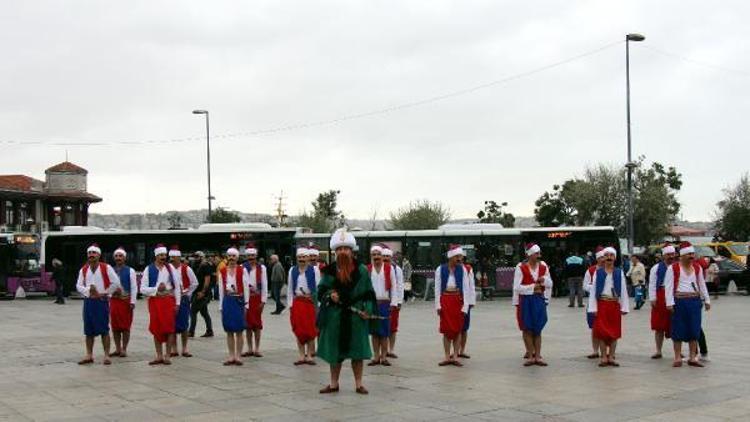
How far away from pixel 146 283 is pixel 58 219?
5882 centimetres

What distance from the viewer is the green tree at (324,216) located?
83.8 m

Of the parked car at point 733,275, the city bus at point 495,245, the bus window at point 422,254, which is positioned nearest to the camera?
the city bus at point 495,245

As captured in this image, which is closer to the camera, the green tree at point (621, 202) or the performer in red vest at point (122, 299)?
the performer in red vest at point (122, 299)

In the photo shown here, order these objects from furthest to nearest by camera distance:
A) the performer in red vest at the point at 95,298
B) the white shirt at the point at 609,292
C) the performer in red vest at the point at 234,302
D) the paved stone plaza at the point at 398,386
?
the performer in red vest at the point at 95,298, the performer in red vest at the point at 234,302, the white shirt at the point at 609,292, the paved stone plaza at the point at 398,386

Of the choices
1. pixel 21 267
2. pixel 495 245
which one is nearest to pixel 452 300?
pixel 495 245

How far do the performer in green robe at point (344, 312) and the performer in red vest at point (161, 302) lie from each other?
372cm

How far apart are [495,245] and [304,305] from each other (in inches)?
765

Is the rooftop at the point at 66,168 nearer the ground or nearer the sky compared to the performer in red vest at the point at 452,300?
nearer the sky

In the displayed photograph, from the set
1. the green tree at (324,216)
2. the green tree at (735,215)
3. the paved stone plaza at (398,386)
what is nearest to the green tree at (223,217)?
the green tree at (324,216)

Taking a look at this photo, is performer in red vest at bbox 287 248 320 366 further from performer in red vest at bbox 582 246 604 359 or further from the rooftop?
the rooftop

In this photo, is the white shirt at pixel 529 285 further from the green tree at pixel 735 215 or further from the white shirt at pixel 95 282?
the green tree at pixel 735 215

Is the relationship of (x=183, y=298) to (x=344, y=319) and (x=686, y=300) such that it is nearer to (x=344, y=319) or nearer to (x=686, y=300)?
(x=344, y=319)

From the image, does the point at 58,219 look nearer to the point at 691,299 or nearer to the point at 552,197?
the point at 552,197

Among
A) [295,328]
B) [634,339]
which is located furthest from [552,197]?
[295,328]
